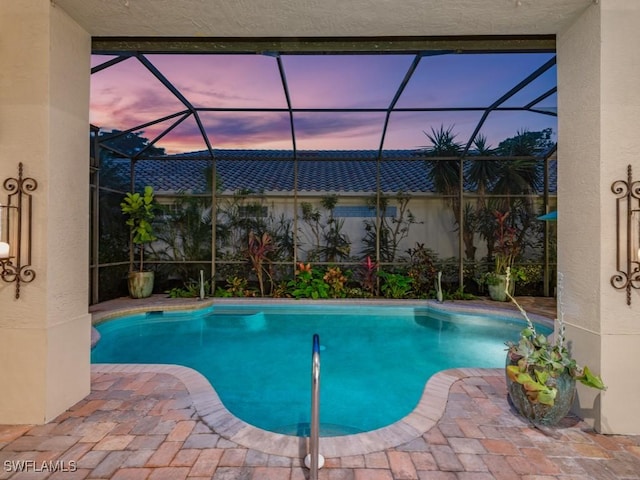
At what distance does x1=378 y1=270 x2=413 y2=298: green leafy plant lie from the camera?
8107mm

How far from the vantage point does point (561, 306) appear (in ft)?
9.55

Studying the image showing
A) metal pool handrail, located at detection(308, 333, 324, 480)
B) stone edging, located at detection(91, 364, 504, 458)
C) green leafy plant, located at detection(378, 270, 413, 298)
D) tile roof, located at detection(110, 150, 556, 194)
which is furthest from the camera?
tile roof, located at detection(110, 150, 556, 194)

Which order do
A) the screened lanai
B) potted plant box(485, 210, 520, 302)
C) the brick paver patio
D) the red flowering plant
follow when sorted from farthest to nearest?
1. the red flowering plant
2. potted plant box(485, 210, 520, 302)
3. the screened lanai
4. the brick paver patio

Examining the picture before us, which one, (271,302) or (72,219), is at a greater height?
(72,219)

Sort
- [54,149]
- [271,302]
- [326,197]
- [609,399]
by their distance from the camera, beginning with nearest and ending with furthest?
[609,399], [54,149], [271,302], [326,197]

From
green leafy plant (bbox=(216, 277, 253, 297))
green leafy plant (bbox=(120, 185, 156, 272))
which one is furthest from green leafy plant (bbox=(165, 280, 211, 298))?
green leafy plant (bbox=(120, 185, 156, 272))

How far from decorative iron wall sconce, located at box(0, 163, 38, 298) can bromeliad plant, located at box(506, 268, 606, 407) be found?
3.85 meters

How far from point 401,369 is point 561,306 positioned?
7.54 feet

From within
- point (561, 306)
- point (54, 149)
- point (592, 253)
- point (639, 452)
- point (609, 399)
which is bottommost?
point (639, 452)

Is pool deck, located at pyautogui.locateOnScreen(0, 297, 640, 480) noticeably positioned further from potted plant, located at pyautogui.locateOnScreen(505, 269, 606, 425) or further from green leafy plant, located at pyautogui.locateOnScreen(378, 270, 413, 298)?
green leafy plant, located at pyautogui.locateOnScreen(378, 270, 413, 298)

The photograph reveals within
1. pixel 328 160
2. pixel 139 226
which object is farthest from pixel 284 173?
pixel 139 226

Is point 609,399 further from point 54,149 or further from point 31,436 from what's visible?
point 54,149

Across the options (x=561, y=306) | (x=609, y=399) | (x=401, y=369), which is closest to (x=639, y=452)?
(x=609, y=399)

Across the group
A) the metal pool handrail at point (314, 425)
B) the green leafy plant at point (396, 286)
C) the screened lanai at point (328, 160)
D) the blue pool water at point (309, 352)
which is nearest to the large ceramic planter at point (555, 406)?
the blue pool water at point (309, 352)
